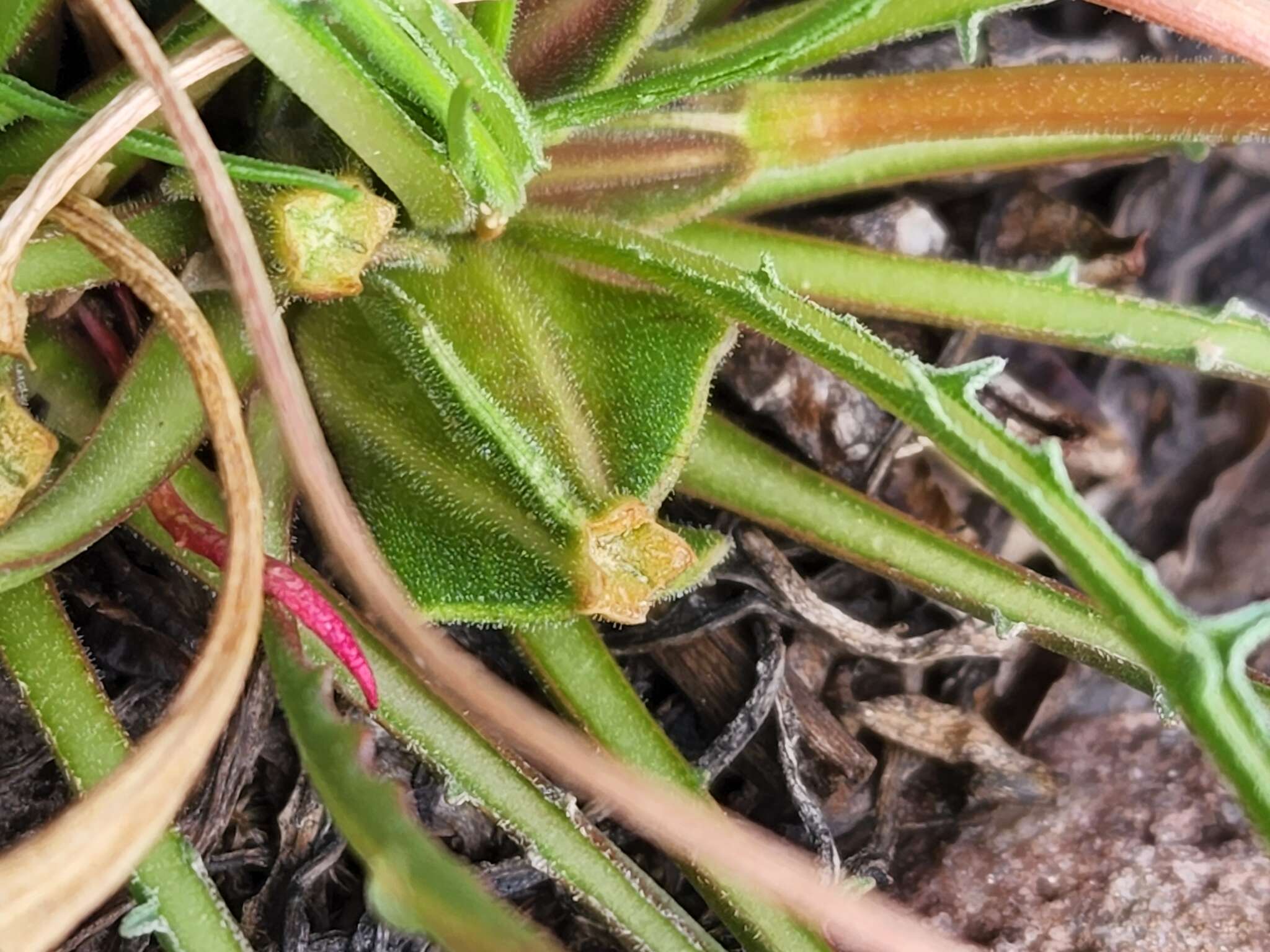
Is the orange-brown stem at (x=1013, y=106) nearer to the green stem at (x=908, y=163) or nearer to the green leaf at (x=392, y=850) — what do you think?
the green stem at (x=908, y=163)

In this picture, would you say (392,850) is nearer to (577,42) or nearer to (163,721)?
(163,721)

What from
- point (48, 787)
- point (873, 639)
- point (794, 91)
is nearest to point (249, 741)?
point (48, 787)

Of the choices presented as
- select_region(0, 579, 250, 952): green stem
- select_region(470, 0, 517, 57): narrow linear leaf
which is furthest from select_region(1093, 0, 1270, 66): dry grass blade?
select_region(0, 579, 250, 952): green stem

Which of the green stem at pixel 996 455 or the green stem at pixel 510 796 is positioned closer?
the green stem at pixel 996 455

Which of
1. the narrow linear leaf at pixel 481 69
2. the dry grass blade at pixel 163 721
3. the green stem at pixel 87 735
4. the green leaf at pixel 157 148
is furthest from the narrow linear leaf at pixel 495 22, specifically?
the green stem at pixel 87 735

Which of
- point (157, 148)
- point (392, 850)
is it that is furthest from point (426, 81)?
point (392, 850)

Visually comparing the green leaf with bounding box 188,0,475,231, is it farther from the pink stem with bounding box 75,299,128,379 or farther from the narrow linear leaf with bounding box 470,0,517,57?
the pink stem with bounding box 75,299,128,379

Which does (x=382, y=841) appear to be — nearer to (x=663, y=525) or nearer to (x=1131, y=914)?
(x=663, y=525)
